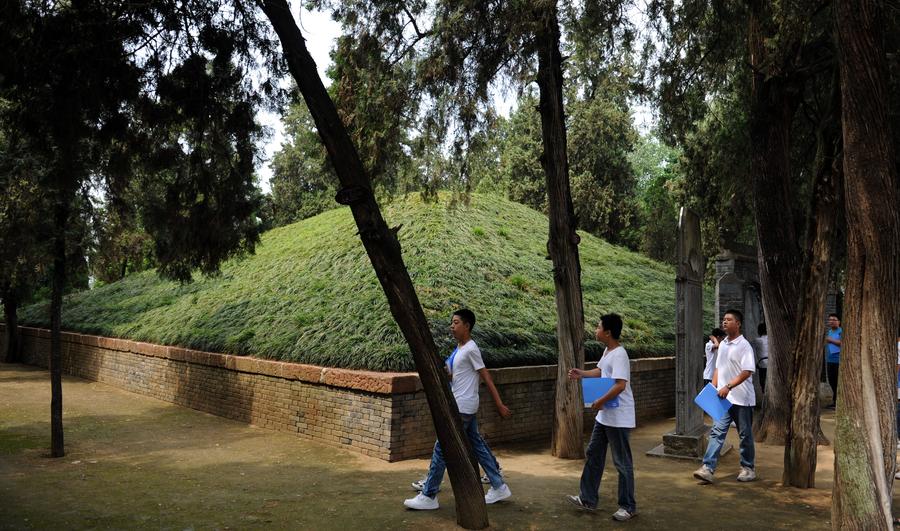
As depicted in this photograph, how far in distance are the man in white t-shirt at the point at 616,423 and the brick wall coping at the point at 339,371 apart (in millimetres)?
3045

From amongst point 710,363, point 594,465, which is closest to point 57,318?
point 594,465

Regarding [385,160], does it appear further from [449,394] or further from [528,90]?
[449,394]

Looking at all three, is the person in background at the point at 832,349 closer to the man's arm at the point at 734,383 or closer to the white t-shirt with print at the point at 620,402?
the man's arm at the point at 734,383

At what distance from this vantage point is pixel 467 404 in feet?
21.1

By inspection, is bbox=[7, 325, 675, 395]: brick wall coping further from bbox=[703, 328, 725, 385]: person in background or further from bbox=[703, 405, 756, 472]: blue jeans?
bbox=[703, 405, 756, 472]: blue jeans

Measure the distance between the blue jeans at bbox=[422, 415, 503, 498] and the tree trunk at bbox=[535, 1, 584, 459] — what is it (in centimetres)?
284

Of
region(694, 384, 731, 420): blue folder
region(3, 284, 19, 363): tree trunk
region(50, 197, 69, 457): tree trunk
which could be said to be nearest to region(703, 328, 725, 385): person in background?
region(694, 384, 731, 420): blue folder

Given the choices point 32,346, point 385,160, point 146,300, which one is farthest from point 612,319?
point 32,346

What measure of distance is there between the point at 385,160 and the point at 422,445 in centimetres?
429

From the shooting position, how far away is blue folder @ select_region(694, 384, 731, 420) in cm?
753

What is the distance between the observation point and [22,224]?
929 cm

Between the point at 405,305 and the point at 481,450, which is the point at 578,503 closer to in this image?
the point at 481,450

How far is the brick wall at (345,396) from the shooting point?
881cm

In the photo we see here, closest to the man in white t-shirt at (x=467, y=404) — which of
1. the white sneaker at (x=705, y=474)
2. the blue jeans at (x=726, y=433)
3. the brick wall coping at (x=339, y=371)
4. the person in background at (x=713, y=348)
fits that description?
the brick wall coping at (x=339, y=371)
